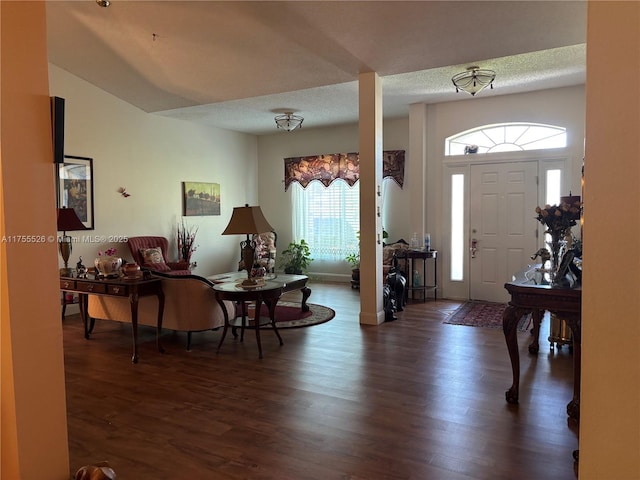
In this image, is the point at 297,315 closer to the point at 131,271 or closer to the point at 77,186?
the point at 131,271

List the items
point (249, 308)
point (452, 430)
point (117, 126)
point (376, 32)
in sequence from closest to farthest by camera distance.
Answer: point (452, 430) < point (376, 32) < point (249, 308) < point (117, 126)

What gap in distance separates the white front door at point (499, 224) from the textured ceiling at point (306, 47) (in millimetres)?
A: 1184

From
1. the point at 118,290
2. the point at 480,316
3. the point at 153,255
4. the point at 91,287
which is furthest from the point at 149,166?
the point at 480,316

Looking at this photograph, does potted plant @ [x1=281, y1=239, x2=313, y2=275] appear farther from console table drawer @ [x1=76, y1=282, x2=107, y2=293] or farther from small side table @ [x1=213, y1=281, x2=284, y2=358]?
console table drawer @ [x1=76, y1=282, x2=107, y2=293]

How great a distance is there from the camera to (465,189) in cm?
699

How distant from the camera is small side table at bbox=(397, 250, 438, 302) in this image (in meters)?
6.91

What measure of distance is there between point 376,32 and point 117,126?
4504mm

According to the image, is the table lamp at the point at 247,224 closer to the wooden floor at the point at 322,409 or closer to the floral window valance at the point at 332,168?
the wooden floor at the point at 322,409

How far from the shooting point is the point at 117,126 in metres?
6.99

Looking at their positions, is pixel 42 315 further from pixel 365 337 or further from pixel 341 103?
pixel 341 103

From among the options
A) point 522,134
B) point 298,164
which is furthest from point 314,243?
point 522,134

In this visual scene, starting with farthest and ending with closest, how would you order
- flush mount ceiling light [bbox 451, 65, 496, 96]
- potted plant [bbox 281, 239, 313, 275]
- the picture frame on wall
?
potted plant [bbox 281, 239, 313, 275] < the picture frame on wall < flush mount ceiling light [bbox 451, 65, 496, 96]

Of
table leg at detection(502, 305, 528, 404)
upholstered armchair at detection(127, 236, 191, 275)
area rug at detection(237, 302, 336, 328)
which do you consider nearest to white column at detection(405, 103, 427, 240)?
area rug at detection(237, 302, 336, 328)

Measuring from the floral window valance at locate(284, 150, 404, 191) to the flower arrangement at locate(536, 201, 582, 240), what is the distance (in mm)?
5044
